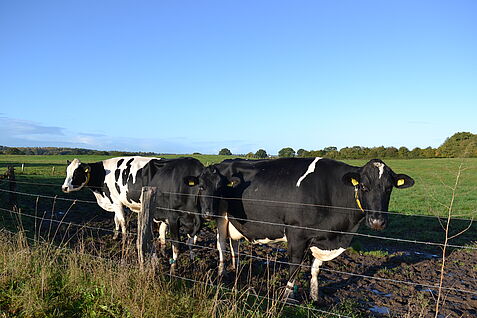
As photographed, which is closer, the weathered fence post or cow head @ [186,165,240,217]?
the weathered fence post

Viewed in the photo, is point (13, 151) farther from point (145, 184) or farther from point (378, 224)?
point (378, 224)

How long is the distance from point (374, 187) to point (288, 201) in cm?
154

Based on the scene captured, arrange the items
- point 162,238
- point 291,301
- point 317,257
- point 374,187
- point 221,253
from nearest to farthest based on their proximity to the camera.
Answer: point 374,187
point 291,301
point 317,257
point 221,253
point 162,238

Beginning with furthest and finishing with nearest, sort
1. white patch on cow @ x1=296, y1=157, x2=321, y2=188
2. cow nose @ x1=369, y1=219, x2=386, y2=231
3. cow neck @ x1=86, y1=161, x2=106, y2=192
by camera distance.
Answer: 1. cow neck @ x1=86, y1=161, x2=106, y2=192
2. white patch on cow @ x1=296, y1=157, x2=321, y2=188
3. cow nose @ x1=369, y1=219, x2=386, y2=231

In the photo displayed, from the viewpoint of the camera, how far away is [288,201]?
21.8 ft

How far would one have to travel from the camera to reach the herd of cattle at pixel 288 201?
6.06 meters

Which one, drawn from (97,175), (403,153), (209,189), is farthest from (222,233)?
(403,153)

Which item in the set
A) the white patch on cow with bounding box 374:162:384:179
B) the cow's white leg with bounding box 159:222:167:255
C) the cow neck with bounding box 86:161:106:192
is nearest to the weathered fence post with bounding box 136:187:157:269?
the cow's white leg with bounding box 159:222:167:255

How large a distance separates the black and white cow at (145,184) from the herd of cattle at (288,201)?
3 centimetres

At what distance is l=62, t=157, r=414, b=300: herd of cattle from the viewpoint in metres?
6.06

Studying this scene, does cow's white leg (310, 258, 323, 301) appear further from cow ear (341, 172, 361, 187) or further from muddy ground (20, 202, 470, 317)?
cow ear (341, 172, 361, 187)

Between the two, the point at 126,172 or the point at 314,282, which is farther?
the point at 126,172

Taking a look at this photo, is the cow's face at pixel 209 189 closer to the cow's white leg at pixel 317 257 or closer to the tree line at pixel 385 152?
the cow's white leg at pixel 317 257

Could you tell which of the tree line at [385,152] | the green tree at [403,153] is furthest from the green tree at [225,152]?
the green tree at [403,153]
